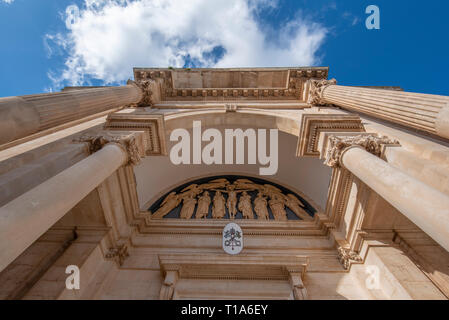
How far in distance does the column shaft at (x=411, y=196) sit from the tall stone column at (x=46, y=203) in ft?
20.5

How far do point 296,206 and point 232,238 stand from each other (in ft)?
14.8

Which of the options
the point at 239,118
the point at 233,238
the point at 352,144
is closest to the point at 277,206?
the point at 233,238

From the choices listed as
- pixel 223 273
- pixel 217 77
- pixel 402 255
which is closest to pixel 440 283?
pixel 402 255

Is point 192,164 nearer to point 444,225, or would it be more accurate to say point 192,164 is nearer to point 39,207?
point 39,207

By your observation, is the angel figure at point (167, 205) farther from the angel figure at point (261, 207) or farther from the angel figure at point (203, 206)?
the angel figure at point (261, 207)

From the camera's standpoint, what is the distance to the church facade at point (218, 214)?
14.4ft

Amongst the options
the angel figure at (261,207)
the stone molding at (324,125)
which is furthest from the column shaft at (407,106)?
the angel figure at (261,207)

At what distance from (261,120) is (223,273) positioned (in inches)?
280

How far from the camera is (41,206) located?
3.60 meters

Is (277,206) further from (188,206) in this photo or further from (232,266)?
(232,266)

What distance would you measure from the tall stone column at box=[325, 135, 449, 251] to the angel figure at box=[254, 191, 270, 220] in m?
3.92

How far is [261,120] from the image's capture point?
1068cm

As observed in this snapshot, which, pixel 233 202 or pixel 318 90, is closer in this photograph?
pixel 233 202

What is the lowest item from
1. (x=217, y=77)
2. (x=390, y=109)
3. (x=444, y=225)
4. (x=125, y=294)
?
(x=125, y=294)
